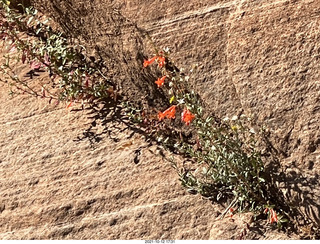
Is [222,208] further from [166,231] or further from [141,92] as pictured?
[141,92]

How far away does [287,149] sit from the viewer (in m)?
3.84

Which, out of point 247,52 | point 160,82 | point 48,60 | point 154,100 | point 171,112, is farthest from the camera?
point 48,60

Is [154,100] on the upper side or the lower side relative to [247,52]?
lower

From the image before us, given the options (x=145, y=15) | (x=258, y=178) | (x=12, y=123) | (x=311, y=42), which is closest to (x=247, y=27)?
(x=311, y=42)

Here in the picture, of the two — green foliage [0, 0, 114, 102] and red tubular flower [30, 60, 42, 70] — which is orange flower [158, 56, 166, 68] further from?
red tubular flower [30, 60, 42, 70]

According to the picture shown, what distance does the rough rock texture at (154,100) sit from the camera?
152 inches

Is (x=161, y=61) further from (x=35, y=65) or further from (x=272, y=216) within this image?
(x=272, y=216)

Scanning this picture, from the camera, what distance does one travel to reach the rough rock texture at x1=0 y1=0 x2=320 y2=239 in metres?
3.87

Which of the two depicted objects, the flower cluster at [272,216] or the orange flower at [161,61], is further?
the orange flower at [161,61]

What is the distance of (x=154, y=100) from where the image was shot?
4.34 meters

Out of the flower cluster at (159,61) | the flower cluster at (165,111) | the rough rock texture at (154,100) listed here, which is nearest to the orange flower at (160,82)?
the flower cluster at (165,111)

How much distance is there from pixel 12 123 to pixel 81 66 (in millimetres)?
721

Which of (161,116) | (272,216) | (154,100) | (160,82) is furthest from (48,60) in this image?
(272,216)

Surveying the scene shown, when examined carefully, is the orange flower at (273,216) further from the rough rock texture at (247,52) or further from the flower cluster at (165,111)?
the flower cluster at (165,111)
